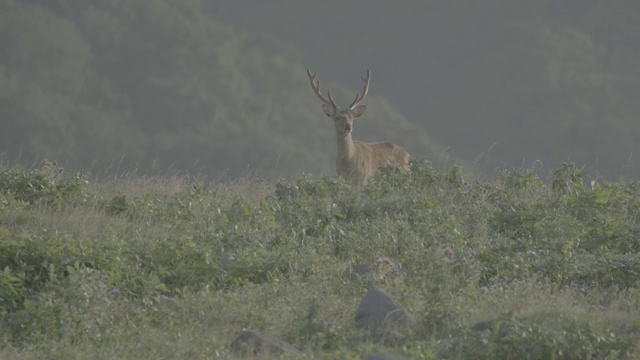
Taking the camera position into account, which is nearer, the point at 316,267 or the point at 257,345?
the point at 257,345

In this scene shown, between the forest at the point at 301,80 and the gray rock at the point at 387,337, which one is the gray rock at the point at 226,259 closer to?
the gray rock at the point at 387,337

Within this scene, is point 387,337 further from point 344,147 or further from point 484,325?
point 344,147

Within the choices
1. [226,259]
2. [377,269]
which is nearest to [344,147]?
[226,259]

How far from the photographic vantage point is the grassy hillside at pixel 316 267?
843 cm

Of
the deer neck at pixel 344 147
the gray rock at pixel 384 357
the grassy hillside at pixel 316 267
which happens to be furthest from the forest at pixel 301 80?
the gray rock at pixel 384 357

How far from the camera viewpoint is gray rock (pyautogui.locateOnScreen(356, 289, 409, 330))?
883cm

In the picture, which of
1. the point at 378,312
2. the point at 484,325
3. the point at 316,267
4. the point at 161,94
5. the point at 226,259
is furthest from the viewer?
the point at 161,94

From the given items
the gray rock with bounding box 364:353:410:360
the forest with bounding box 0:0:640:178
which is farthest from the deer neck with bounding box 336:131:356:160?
the forest with bounding box 0:0:640:178

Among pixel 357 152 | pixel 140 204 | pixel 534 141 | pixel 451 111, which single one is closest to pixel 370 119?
pixel 451 111

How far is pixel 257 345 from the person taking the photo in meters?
8.41

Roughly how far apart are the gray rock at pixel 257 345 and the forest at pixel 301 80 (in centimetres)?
6378

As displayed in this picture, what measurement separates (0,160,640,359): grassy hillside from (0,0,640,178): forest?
5898 cm

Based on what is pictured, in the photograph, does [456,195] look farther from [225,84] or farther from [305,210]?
[225,84]

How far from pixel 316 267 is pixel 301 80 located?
90.6 metres
